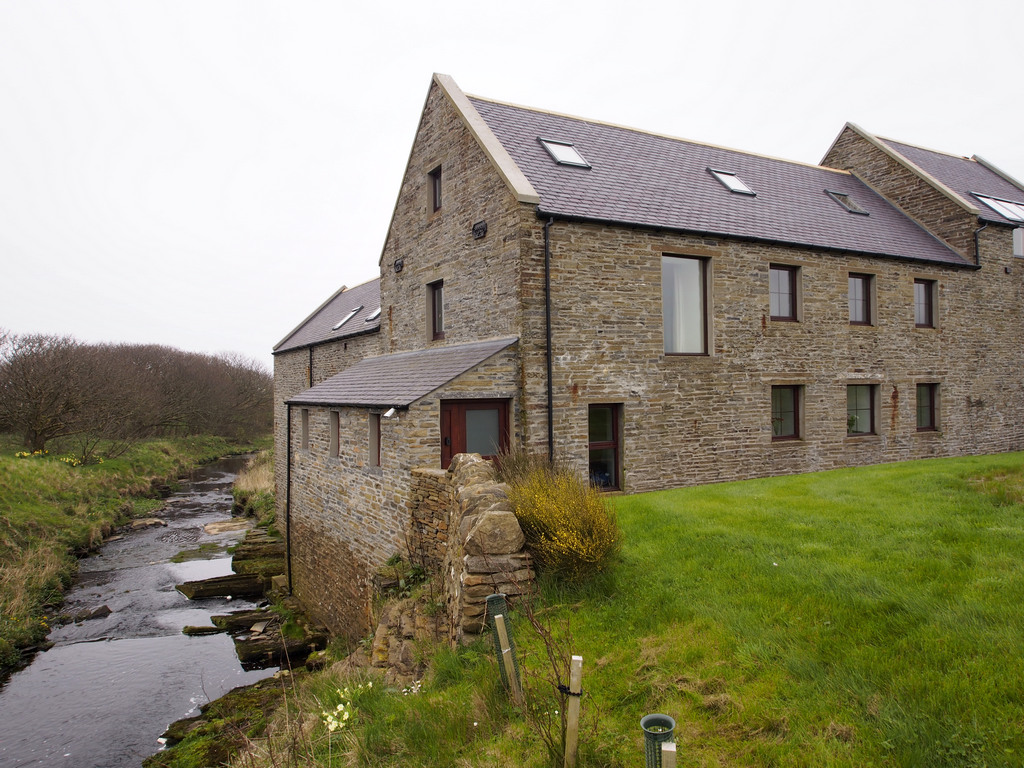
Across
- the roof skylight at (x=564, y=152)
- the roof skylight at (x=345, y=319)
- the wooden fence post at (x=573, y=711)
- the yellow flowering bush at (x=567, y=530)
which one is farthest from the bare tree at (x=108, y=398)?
the wooden fence post at (x=573, y=711)

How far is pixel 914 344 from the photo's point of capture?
16.0 metres

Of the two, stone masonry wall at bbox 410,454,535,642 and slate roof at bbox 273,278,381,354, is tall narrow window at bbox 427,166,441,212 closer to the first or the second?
slate roof at bbox 273,278,381,354

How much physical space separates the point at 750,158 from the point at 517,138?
763 centimetres

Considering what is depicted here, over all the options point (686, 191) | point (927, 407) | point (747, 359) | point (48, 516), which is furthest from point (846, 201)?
point (48, 516)

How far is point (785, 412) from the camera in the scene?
1429cm

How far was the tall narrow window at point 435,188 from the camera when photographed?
14469 mm

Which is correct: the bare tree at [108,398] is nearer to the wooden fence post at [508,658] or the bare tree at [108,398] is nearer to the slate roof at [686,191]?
the slate roof at [686,191]

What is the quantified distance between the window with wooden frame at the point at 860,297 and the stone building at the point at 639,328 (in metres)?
0.05

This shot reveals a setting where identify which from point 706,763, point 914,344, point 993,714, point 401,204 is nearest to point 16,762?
point 706,763

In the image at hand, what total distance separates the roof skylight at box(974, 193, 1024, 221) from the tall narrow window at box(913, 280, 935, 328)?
4096 mm

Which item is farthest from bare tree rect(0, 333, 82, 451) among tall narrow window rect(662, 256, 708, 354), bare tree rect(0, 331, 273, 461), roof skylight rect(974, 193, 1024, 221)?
roof skylight rect(974, 193, 1024, 221)

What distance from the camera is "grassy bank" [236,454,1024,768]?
388 centimetres

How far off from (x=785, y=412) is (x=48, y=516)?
20832 millimetres

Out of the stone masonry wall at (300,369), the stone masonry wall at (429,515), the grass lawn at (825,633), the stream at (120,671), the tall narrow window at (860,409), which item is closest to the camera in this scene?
the grass lawn at (825,633)
